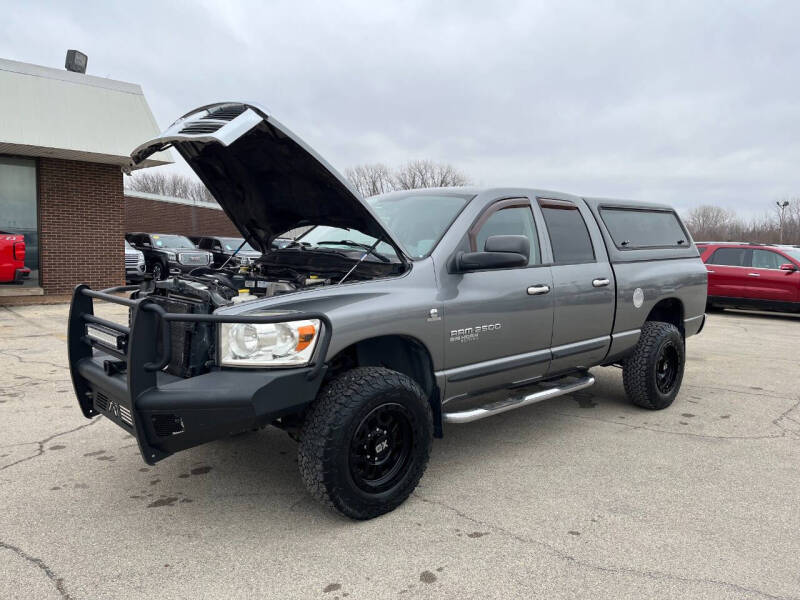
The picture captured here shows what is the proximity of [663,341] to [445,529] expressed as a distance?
2.99 metres

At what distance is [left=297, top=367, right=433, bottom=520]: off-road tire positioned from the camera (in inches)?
113

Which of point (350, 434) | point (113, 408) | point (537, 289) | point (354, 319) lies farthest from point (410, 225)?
point (113, 408)

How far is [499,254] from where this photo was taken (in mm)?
3430

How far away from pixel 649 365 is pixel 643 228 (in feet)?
4.22

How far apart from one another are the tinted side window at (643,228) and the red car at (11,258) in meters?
9.97

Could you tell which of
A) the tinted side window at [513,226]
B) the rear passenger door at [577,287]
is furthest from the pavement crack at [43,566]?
the rear passenger door at [577,287]

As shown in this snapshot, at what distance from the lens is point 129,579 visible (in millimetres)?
2547

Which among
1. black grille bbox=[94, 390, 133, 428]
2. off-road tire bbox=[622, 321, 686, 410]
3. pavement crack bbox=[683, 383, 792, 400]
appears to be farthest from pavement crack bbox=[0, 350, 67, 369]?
pavement crack bbox=[683, 383, 792, 400]

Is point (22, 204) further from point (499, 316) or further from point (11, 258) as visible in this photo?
point (499, 316)

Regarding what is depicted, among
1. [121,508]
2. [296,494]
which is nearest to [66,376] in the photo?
[121,508]

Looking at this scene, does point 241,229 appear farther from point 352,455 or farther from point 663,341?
point 663,341

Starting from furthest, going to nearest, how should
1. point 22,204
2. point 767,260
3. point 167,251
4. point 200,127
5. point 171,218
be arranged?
point 171,218, point 167,251, point 767,260, point 22,204, point 200,127

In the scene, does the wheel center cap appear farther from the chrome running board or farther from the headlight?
the headlight

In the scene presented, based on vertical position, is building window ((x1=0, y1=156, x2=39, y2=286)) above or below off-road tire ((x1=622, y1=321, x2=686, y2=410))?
above
